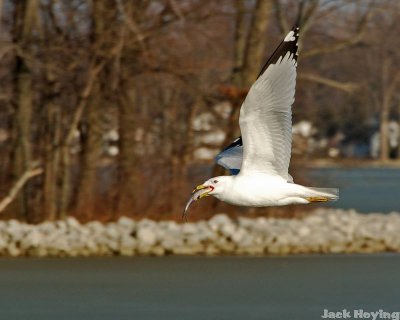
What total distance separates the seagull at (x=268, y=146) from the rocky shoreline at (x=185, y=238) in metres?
8.00

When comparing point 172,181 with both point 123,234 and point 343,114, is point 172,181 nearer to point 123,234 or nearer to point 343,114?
point 123,234

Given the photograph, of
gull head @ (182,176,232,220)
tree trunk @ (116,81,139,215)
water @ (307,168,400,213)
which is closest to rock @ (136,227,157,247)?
tree trunk @ (116,81,139,215)

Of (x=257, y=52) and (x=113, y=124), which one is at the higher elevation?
(x=257, y=52)

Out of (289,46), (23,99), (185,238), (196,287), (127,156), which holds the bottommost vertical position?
(196,287)

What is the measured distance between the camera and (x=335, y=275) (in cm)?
1711

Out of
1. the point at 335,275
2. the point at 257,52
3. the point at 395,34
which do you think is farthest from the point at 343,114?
the point at 335,275

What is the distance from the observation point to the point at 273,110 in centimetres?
1042

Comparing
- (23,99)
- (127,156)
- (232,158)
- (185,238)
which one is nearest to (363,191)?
(127,156)

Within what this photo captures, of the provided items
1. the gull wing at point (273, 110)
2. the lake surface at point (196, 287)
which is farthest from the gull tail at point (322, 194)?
the lake surface at point (196, 287)

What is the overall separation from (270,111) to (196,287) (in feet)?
19.7

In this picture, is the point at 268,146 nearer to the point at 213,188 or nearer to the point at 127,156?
the point at 213,188

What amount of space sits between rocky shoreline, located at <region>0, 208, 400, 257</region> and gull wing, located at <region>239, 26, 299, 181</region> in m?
8.02

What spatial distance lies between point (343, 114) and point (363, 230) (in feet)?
165

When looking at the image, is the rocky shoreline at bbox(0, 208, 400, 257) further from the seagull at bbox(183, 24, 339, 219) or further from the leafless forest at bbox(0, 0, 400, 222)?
the seagull at bbox(183, 24, 339, 219)
